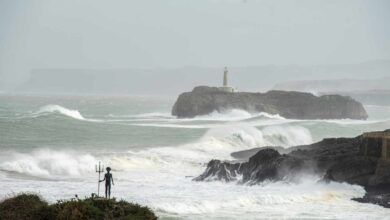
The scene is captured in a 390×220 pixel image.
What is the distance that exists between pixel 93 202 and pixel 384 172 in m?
17.0

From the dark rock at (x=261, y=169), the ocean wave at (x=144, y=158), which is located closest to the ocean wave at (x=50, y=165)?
the ocean wave at (x=144, y=158)

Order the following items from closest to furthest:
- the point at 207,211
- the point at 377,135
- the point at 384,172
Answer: the point at 207,211 → the point at 384,172 → the point at 377,135

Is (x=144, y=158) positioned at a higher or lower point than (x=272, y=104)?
lower

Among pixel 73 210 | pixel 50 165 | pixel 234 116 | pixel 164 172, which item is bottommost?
pixel 164 172

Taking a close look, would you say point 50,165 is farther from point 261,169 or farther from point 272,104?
point 272,104

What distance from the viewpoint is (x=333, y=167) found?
3147 cm

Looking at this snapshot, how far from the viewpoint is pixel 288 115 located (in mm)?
101750

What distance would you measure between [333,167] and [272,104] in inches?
2907

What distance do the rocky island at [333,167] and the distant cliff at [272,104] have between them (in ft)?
209

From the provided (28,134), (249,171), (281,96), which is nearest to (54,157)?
(249,171)

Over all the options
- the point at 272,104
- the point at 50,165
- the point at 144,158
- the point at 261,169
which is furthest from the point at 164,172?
the point at 272,104

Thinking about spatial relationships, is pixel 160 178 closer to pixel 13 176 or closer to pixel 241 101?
pixel 13 176

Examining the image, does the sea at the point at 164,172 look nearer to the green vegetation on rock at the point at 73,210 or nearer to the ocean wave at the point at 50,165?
the ocean wave at the point at 50,165

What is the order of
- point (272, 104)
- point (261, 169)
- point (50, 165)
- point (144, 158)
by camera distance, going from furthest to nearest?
point (272, 104) < point (144, 158) < point (50, 165) < point (261, 169)
